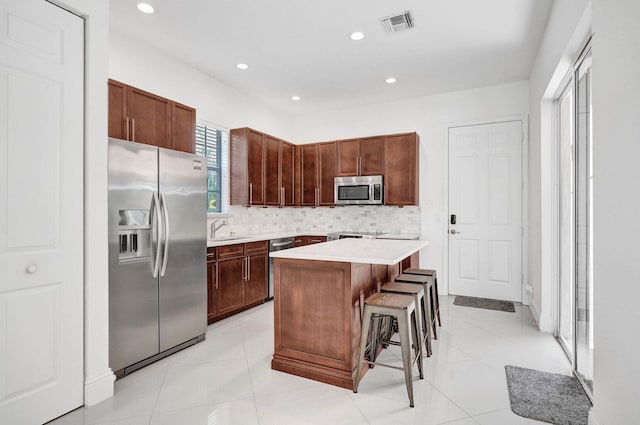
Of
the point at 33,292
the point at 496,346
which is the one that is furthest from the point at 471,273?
the point at 33,292

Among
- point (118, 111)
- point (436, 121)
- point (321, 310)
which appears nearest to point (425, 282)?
point (321, 310)

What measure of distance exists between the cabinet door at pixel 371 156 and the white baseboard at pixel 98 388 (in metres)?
3.91

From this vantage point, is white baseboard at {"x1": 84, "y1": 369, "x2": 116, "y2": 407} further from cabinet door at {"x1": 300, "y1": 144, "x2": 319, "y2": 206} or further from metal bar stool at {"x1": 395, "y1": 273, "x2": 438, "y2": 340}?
cabinet door at {"x1": 300, "y1": 144, "x2": 319, "y2": 206}

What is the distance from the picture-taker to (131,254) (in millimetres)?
2557

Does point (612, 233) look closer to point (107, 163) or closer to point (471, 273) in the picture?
point (107, 163)

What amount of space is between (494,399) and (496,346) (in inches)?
38.4

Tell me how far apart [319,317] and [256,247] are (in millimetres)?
2020

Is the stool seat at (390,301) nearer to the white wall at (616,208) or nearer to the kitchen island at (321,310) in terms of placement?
the kitchen island at (321,310)

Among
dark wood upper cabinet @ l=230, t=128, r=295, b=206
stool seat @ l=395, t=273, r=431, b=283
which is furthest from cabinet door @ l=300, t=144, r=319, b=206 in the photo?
stool seat @ l=395, t=273, r=431, b=283

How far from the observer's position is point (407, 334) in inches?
83.7

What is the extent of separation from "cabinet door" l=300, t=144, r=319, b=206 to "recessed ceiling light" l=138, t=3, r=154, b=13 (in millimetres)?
2997

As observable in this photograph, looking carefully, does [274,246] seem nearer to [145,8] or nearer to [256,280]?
[256,280]

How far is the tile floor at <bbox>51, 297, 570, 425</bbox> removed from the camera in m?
1.97

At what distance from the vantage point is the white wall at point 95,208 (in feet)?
6.86
